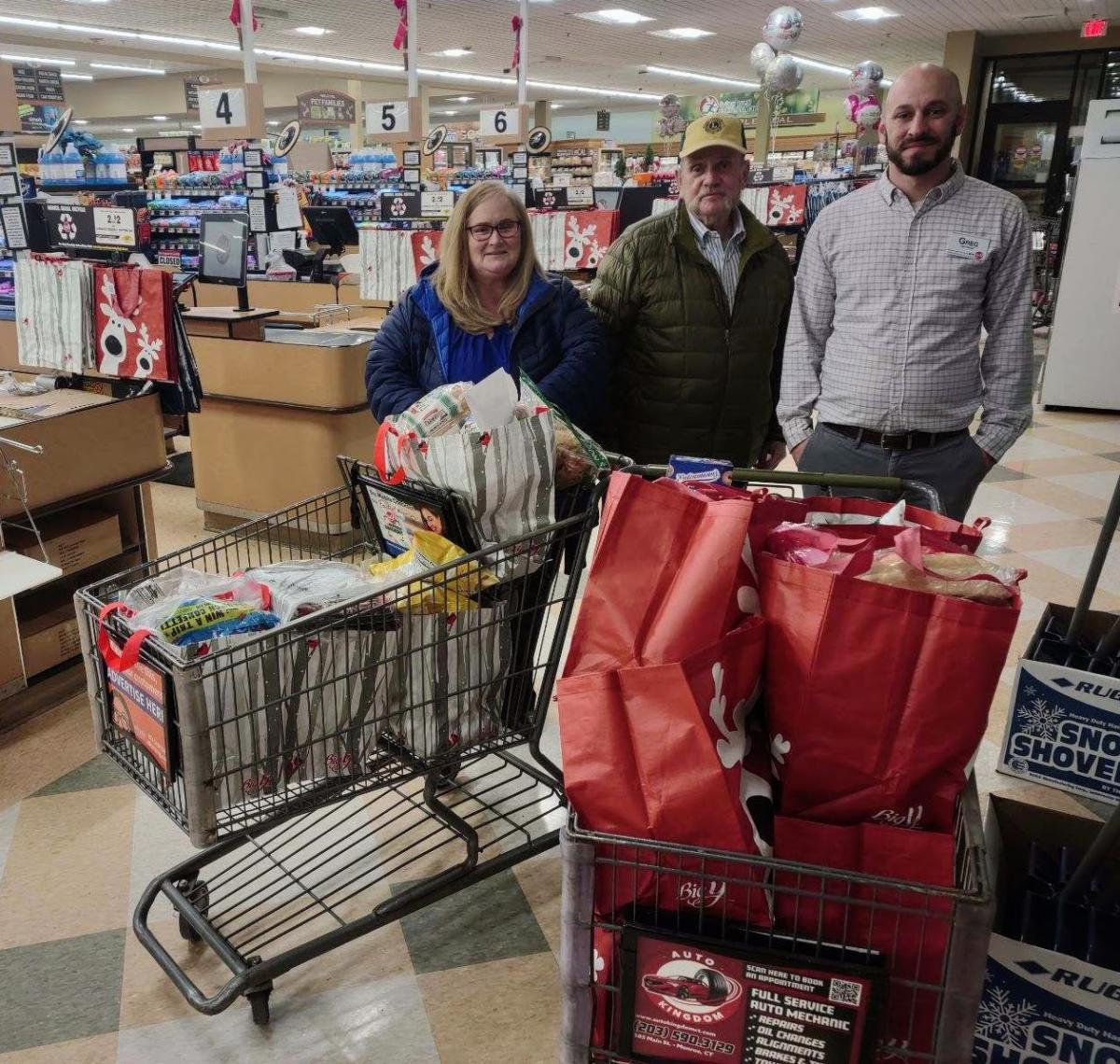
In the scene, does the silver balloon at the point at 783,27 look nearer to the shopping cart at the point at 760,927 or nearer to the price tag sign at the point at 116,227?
the price tag sign at the point at 116,227

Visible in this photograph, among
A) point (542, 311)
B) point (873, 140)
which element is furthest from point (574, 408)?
point (873, 140)

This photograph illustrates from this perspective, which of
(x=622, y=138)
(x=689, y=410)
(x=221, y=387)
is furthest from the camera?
(x=622, y=138)

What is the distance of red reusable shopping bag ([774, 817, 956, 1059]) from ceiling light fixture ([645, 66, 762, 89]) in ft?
72.4

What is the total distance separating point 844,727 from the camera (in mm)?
1093

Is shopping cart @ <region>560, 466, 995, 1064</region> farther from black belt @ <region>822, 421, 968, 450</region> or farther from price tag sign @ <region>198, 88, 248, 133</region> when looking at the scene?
price tag sign @ <region>198, 88, 248, 133</region>

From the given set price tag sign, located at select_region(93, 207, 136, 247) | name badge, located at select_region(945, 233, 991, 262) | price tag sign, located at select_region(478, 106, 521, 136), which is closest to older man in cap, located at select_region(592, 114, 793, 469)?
name badge, located at select_region(945, 233, 991, 262)

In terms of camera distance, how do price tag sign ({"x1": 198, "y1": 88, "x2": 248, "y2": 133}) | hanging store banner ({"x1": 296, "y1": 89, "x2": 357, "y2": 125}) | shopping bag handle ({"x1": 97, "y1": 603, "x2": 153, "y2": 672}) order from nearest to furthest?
shopping bag handle ({"x1": 97, "y1": 603, "x2": 153, "y2": 672}) → price tag sign ({"x1": 198, "y1": 88, "x2": 248, "y2": 133}) → hanging store banner ({"x1": 296, "y1": 89, "x2": 357, "y2": 125})

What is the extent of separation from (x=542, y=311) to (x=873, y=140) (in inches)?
466

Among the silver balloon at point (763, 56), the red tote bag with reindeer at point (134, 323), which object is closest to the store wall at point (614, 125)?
the silver balloon at point (763, 56)

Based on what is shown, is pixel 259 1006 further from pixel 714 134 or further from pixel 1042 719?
pixel 714 134

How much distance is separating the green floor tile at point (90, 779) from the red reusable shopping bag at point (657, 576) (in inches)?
75.0

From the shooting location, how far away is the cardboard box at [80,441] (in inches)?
112

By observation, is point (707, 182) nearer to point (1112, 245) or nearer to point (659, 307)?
point (659, 307)

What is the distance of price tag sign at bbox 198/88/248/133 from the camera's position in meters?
6.08
